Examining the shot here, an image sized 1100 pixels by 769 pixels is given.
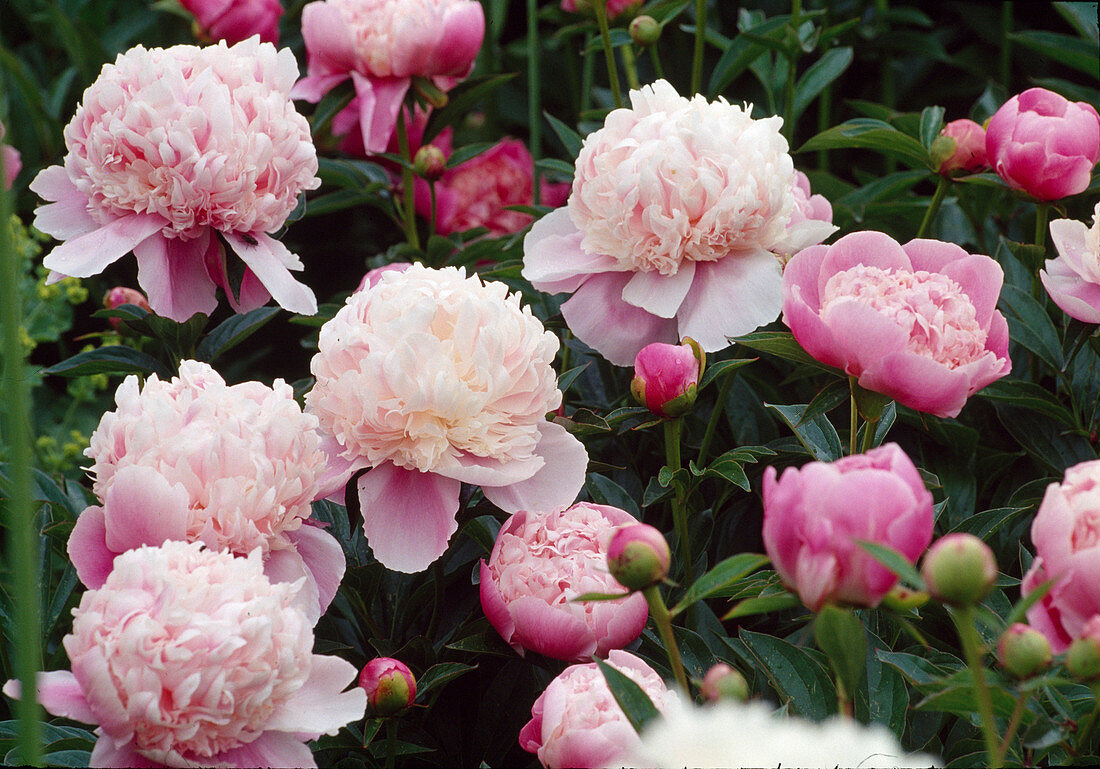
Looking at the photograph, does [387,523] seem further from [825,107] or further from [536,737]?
[825,107]

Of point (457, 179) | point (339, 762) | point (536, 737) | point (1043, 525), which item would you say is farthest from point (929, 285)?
point (457, 179)

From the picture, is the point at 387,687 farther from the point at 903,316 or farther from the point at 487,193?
the point at 487,193

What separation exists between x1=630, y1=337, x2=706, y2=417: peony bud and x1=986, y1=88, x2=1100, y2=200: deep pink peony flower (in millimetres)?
328

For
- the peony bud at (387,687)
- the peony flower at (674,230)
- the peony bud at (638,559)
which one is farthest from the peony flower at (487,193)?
the peony bud at (638,559)

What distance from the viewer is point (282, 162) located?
82 cm

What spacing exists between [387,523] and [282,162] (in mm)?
294

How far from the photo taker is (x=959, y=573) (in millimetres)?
399

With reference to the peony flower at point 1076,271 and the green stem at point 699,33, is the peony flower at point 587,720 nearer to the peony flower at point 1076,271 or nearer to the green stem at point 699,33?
the peony flower at point 1076,271

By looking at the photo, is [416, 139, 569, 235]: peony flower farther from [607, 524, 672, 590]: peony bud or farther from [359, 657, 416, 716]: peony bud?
[607, 524, 672, 590]: peony bud

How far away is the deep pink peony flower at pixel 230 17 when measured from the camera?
Answer: 1308mm

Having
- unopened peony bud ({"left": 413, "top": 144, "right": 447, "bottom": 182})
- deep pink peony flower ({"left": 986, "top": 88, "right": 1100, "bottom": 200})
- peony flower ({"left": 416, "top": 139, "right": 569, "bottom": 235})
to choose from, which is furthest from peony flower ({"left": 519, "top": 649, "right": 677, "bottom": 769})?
peony flower ({"left": 416, "top": 139, "right": 569, "bottom": 235})

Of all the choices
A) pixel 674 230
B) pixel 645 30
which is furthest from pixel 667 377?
pixel 645 30

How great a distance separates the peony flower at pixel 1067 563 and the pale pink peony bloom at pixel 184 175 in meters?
0.52

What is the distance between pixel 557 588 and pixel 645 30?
2.07ft
